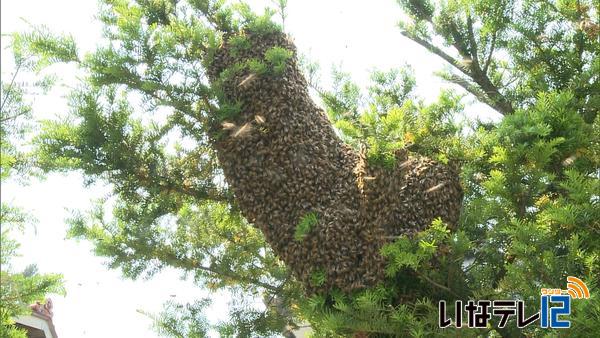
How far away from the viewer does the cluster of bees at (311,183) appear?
348 cm

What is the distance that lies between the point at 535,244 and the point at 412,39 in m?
2.37

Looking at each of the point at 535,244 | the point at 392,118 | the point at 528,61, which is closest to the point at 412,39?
the point at 528,61

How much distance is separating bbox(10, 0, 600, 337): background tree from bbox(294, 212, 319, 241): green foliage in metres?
0.38

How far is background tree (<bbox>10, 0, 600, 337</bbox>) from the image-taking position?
308 centimetres

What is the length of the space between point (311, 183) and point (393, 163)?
0.56 metres

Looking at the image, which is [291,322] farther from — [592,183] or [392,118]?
[592,183]

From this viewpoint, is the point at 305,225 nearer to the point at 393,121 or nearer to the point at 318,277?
the point at 318,277

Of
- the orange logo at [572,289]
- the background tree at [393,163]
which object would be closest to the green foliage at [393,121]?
the background tree at [393,163]

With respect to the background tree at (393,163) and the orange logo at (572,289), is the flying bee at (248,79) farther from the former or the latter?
the orange logo at (572,289)

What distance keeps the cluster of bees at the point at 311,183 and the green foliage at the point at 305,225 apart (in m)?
0.05

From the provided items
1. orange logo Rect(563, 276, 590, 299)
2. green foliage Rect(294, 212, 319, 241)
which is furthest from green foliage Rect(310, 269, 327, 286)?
orange logo Rect(563, 276, 590, 299)

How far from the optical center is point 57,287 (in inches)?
115

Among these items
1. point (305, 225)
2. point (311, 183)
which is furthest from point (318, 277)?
point (311, 183)

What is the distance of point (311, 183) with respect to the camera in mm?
3682
